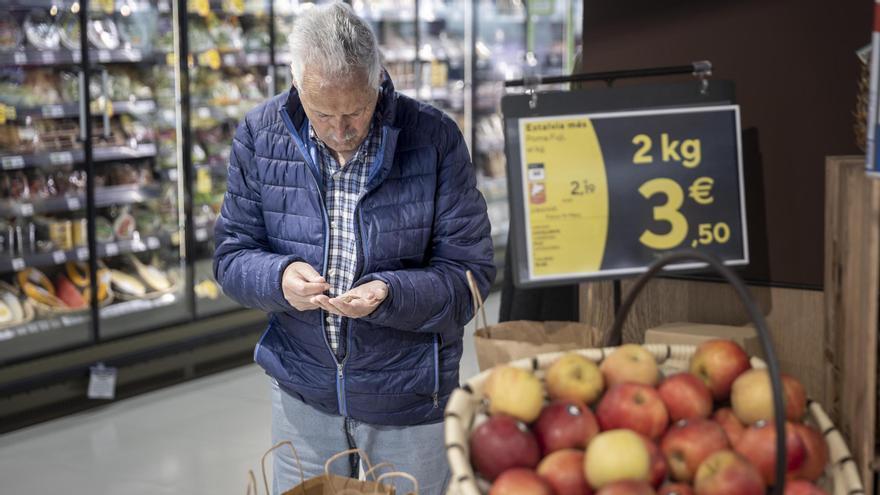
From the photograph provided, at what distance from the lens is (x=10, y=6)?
5066mm

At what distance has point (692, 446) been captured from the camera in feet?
4.96

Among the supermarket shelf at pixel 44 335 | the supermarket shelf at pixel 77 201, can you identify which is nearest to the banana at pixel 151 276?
the supermarket shelf at pixel 77 201

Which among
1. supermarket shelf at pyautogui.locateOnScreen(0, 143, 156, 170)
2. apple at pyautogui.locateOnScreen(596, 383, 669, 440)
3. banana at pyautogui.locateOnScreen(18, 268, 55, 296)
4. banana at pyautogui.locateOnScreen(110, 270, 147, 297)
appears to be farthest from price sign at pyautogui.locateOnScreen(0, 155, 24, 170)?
apple at pyautogui.locateOnScreen(596, 383, 669, 440)

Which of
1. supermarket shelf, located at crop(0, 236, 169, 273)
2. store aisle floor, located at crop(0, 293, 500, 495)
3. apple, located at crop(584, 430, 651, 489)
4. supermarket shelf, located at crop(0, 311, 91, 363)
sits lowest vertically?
store aisle floor, located at crop(0, 293, 500, 495)

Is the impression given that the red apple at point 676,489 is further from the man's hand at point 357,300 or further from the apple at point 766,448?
the man's hand at point 357,300

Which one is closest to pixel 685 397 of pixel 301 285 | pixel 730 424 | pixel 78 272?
pixel 730 424

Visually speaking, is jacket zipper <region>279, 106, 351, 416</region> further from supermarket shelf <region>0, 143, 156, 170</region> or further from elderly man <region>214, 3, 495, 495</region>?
supermarket shelf <region>0, 143, 156, 170</region>

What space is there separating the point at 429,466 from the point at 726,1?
1.21 metres

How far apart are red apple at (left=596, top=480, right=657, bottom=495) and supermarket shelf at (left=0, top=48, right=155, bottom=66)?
437cm

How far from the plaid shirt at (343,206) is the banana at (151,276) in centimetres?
378

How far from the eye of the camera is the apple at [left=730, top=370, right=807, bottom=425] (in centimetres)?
160

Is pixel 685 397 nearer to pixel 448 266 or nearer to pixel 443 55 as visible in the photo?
pixel 448 266

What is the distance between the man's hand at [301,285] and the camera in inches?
86.0

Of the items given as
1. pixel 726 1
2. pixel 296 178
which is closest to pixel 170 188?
pixel 296 178
